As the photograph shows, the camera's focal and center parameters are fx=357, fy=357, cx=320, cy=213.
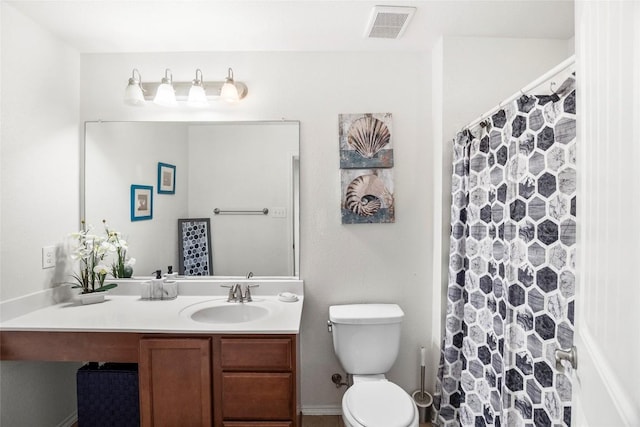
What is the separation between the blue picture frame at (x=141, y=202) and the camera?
89.4 inches

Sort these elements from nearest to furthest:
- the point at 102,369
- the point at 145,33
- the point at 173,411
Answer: the point at 173,411 < the point at 102,369 < the point at 145,33

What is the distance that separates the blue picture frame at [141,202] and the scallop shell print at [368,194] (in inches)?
50.2

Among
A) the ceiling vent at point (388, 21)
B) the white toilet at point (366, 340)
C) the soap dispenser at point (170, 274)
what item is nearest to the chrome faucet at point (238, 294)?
the soap dispenser at point (170, 274)

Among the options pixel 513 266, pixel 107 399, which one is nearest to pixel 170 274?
pixel 107 399

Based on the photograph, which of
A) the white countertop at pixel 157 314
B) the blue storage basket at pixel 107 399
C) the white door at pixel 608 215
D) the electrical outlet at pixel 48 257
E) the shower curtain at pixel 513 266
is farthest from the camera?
the electrical outlet at pixel 48 257

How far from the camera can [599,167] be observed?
2.39 ft

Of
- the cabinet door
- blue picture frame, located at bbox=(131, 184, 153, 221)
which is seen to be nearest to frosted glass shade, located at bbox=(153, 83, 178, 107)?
blue picture frame, located at bbox=(131, 184, 153, 221)

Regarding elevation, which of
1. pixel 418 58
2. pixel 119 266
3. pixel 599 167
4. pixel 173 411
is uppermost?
pixel 418 58

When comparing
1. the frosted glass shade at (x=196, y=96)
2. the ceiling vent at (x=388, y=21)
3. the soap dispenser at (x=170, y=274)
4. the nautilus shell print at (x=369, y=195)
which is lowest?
the soap dispenser at (x=170, y=274)

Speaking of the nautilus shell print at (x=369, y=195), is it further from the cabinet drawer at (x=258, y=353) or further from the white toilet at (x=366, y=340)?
the cabinet drawer at (x=258, y=353)

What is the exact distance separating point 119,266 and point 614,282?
243 centimetres

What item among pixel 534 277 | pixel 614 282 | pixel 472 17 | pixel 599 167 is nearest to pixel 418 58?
pixel 472 17

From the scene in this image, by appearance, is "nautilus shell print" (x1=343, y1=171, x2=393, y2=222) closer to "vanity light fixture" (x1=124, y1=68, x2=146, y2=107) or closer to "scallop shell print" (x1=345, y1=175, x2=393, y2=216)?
"scallop shell print" (x1=345, y1=175, x2=393, y2=216)

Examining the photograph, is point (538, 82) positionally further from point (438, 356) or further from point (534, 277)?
point (438, 356)
